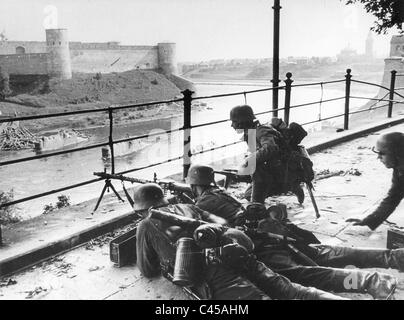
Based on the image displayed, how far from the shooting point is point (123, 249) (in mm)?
3359

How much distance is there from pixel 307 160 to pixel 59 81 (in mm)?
58380

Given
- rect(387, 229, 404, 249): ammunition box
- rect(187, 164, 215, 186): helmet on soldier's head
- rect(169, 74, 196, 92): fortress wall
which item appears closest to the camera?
rect(387, 229, 404, 249): ammunition box

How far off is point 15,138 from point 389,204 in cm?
4247

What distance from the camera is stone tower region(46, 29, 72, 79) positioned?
5716cm

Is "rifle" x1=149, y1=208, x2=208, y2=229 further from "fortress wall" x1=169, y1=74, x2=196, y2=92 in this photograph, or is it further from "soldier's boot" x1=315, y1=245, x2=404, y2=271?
"fortress wall" x1=169, y1=74, x2=196, y2=92

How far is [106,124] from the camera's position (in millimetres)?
53469

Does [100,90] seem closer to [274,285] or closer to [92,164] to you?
[92,164]

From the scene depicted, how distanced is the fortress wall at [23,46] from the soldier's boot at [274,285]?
211ft

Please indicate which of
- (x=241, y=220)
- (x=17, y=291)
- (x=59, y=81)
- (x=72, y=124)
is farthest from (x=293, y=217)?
(x=59, y=81)

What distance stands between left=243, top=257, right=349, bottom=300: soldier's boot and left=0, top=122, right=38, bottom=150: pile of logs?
134ft

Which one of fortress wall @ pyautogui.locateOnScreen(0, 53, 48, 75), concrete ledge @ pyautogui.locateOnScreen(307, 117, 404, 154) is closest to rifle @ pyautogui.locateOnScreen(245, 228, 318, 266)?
concrete ledge @ pyautogui.locateOnScreen(307, 117, 404, 154)

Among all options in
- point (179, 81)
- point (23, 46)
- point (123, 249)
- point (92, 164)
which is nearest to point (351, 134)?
point (123, 249)

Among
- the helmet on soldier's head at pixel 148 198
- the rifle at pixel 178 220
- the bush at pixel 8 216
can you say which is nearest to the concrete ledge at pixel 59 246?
the helmet on soldier's head at pixel 148 198
